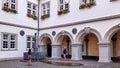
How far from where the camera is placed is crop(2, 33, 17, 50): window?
19822 mm

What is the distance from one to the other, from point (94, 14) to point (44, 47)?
884cm

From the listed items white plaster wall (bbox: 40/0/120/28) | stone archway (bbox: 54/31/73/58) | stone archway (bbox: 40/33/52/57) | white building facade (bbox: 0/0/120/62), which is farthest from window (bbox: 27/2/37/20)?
stone archway (bbox: 54/31/73/58)

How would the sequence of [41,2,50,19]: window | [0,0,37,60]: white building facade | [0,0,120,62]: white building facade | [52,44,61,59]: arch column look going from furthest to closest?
[41,2,50,19]: window < [52,44,61,59]: arch column < [0,0,37,60]: white building facade < [0,0,120,62]: white building facade

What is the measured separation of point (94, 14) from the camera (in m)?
18.0

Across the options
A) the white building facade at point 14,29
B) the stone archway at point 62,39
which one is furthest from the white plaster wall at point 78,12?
the white building facade at point 14,29

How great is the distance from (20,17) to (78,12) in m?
6.70

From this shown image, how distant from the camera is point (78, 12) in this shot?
64.1 ft

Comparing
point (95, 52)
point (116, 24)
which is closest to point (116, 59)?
point (95, 52)

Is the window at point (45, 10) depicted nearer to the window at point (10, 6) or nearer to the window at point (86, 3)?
the window at point (10, 6)

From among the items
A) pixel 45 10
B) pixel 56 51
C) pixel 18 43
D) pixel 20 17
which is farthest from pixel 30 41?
pixel 45 10

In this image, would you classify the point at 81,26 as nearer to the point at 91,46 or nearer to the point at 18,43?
the point at 91,46

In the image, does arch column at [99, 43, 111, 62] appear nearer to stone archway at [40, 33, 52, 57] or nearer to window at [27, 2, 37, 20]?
stone archway at [40, 33, 52, 57]

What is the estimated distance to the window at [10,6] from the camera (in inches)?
787

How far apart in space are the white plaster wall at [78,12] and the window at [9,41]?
14.5ft
